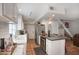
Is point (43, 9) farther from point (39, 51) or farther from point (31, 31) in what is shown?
point (39, 51)

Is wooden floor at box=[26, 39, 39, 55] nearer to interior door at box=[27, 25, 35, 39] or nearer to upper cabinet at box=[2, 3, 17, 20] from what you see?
interior door at box=[27, 25, 35, 39]

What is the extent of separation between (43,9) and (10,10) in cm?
40

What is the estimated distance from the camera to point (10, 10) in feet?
6.07

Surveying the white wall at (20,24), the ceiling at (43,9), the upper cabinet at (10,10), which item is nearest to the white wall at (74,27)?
the ceiling at (43,9)

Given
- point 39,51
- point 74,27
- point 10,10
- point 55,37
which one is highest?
point 10,10

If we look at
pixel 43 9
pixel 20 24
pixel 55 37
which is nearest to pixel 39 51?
pixel 55 37

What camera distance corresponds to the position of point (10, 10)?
1.85m

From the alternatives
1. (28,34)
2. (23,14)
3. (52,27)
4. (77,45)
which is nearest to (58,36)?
(52,27)

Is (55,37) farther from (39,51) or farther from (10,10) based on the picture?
(10,10)

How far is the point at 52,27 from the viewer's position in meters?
1.85

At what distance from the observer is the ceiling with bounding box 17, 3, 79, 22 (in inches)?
72.5

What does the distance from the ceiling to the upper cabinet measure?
0.06 meters

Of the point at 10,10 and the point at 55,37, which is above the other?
the point at 10,10

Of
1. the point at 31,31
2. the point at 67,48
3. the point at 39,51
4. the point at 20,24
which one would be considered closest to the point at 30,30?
the point at 31,31
